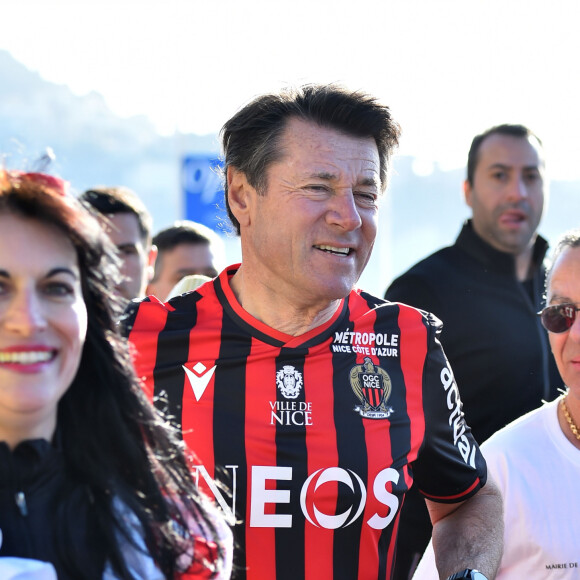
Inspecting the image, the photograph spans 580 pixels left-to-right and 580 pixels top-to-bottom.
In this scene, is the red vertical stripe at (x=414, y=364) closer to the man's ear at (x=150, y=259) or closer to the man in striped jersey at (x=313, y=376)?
the man in striped jersey at (x=313, y=376)

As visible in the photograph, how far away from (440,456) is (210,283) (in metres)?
0.92

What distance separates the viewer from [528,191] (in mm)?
5000

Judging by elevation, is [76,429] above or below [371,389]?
below

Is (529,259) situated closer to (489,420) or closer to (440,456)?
(489,420)

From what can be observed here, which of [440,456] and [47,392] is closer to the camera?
[47,392]

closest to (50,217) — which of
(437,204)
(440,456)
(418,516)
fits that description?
(440,456)

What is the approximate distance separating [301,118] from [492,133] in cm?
245

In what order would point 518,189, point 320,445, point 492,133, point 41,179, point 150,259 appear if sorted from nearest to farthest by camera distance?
point 41,179 → point 320,445 → point 518,189 → point 492,133 → point 150,259

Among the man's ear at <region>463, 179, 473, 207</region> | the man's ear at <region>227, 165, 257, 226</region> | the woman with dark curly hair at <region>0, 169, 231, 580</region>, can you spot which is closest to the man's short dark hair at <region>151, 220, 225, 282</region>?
the man's ear at <region>463, 179, 473, 207</region>

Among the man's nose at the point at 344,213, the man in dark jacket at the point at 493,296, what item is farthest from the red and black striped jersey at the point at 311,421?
the man in dark jacket at the point at 493,296

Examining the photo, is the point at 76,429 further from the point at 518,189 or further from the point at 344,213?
the point at 518,189

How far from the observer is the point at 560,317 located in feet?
10.5

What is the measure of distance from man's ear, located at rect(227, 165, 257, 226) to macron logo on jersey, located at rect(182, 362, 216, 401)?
1.71 feet

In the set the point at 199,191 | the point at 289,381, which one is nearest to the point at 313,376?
the point at 289,381
